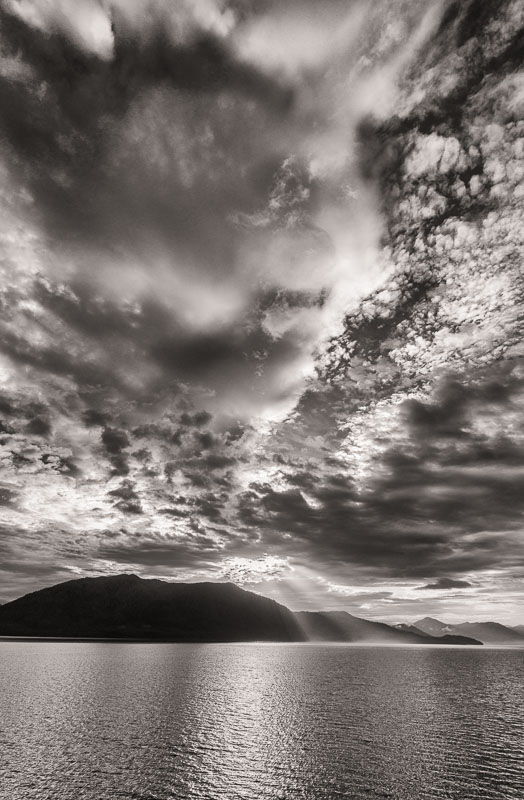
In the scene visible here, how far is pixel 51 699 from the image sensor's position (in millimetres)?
92188

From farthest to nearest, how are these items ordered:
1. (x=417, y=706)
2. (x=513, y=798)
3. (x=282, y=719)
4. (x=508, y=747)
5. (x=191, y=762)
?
(x=417, y=706), (x=282, y=719), (x=508, y=747), (x=191, y=762), (x=513, y=798)

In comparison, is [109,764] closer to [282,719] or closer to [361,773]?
[361,773]

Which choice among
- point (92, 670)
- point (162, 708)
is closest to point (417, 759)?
point (162, 708)

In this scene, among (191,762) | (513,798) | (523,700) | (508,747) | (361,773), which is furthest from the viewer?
(523,700)

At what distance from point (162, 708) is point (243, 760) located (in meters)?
39.3

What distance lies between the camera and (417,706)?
299 ft

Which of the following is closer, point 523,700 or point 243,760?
point 243,760

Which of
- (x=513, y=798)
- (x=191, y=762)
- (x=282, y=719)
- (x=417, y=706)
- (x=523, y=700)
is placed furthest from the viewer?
(x=523, y=700)

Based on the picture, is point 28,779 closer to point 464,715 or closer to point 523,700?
point 464,715

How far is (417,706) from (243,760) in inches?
2198

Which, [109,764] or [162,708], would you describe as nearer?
[109,764]

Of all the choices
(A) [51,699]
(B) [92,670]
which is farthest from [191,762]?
(B) [92,670]

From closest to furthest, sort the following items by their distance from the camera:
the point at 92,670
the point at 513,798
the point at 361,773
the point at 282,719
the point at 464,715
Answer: the point at 513,798
the point at 361,773
the point at 282,719
the point at 464,715
the point at 92,670

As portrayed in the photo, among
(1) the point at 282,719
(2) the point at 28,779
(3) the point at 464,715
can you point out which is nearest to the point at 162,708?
(1) the point at 282,719
